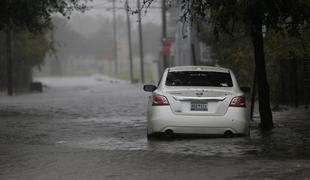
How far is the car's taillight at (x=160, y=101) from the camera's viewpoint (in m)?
12.9

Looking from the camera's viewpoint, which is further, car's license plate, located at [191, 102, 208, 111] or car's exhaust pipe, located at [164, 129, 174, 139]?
car's exhaust pipe, located at [164, 129, 174, 139]

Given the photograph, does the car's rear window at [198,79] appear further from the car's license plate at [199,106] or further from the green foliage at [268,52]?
the green foliage at [268,52]

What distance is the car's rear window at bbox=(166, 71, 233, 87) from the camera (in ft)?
44.1

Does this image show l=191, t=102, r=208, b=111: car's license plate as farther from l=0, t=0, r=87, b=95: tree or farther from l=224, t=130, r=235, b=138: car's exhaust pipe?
l=0, t=0, r=87, b=95: tree

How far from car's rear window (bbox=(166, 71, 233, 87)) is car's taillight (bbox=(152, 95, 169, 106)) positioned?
1.75 feet

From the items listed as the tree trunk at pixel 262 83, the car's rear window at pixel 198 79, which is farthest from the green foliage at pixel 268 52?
the car's rear window at pixel 198 79

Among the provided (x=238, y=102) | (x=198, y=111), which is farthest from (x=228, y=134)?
(x=198, y=111)

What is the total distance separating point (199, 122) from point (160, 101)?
814 mm

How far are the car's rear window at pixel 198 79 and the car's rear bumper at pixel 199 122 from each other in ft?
2.40

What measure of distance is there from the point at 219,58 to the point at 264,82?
1457cm

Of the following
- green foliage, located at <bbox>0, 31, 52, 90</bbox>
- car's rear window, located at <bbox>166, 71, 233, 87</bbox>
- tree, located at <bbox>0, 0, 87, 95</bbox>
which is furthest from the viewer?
green foliage, located at <bbox>0, 31, 52, 90</bbox>

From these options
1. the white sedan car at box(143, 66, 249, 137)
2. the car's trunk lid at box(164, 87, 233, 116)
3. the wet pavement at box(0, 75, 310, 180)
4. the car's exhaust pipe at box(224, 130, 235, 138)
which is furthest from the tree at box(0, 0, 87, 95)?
the car's exhaust pipe at box(224, 130, 235, 138)

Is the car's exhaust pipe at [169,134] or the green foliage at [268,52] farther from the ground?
the green foliage at [268,52]

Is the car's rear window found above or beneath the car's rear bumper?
above
